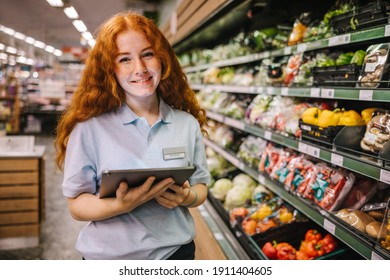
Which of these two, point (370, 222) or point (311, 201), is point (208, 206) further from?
point (370, 222)

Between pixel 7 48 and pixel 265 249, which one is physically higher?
pixel 7 48

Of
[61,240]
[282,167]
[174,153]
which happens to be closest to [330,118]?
[282,167]

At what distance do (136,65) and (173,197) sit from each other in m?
0.47

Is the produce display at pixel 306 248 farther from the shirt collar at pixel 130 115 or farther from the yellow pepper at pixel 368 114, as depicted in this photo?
the shirt collar at pixel 130 115

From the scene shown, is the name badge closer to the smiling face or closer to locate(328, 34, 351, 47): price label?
the smiling face

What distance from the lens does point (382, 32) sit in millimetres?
1521

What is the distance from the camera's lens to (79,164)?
4.07ft

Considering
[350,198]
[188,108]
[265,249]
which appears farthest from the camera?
[265,249]

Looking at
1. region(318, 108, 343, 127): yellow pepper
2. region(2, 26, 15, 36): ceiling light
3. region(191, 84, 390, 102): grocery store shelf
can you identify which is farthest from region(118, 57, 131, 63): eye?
region(2, 26, 15, 36): ceiling light

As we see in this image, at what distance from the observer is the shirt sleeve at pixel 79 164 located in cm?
124

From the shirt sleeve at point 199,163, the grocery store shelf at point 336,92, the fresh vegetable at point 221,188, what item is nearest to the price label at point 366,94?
the grocery store shelf at point 336,92
